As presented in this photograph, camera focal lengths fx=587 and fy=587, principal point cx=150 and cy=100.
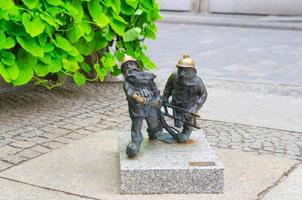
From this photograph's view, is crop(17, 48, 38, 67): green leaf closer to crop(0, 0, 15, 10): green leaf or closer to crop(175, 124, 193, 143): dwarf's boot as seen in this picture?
crop(0, 0, 15, 10): green leaf

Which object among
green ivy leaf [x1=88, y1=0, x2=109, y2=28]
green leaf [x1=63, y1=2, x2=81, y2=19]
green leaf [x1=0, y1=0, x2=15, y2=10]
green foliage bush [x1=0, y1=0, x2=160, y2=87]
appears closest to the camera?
green leaf [x1=0, y1=0, x2=15, y2=10]

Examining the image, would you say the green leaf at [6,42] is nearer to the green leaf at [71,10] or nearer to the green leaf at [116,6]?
the green leaf at [71,10]

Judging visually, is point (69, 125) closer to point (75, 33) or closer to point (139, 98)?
point (75, 33)

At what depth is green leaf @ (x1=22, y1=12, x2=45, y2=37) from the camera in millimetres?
5844

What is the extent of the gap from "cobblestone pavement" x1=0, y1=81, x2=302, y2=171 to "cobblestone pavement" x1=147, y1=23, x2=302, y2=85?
2.34 meters

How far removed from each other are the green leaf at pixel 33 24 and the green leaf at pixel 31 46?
194mm

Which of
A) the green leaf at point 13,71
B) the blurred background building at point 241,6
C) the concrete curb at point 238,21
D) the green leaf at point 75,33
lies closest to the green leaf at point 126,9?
the green leaf at point 75,33

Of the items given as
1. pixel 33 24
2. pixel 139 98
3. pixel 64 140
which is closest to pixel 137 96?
pixel 139 98

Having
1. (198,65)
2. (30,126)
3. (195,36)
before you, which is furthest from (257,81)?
(195,36)

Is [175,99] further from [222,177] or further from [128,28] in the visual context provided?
[128,28]

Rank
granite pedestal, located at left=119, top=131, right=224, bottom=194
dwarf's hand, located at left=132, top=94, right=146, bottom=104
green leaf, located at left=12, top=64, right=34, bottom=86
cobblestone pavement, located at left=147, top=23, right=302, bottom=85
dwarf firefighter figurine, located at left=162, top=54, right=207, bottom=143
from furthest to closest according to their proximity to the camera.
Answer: cobblestone pavement, located at left=147, top=23, right=302, bottom=85 → green leaf, located at left=12, top=64, right=34, bottom=86 → dwarf firefighter figurine, located at left=162, top=54, right=207, bottom=143 → dwarf's hand, located at left=132, top=94, right=146, bottom=104 → granite pedestal, located at left=119, top=131, right=224, bottom=194

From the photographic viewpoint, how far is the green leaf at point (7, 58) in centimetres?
596

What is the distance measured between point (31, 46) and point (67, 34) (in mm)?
625

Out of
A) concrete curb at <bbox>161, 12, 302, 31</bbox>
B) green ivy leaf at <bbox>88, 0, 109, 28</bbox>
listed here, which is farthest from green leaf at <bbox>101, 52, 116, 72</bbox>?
concrete curb at <bbox>161, 12, 302, 31</bbox>
